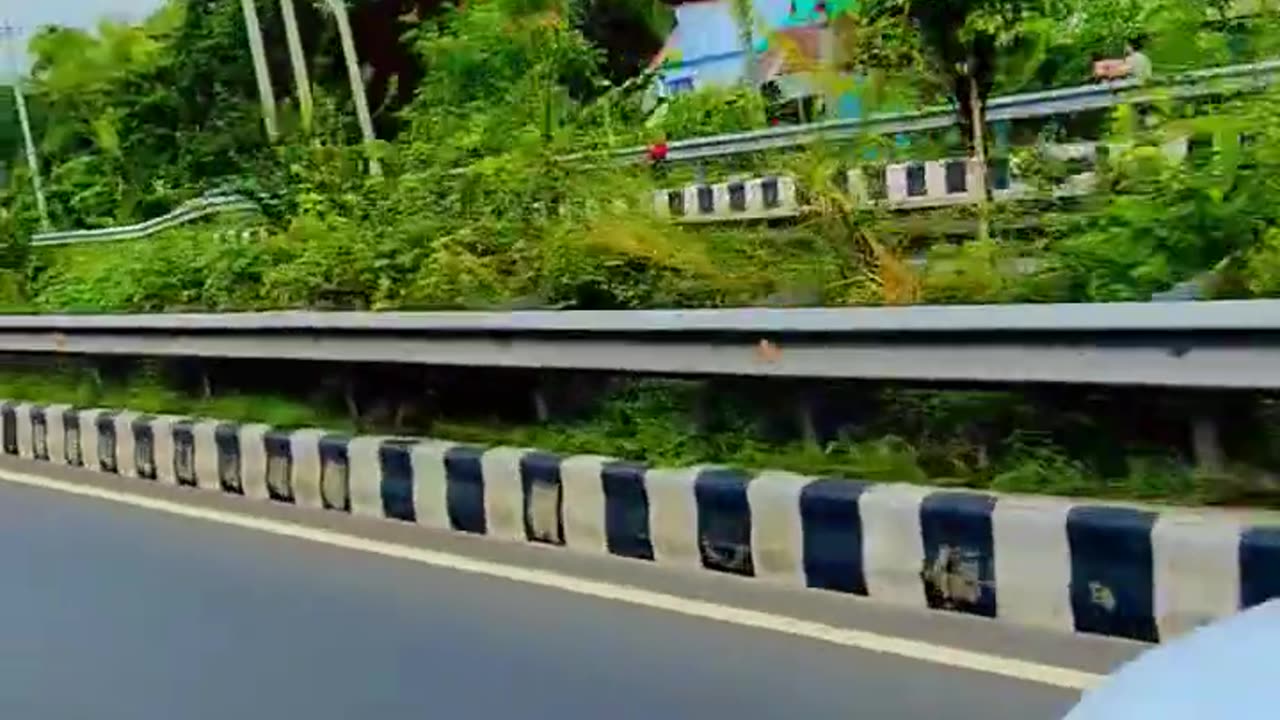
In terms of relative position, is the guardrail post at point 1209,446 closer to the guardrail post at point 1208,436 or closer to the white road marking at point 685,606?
the guardrail post at point 1208,436

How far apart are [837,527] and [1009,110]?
7923 mm

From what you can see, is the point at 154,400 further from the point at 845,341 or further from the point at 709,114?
the point at 709,114

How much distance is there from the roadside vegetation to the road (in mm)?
712

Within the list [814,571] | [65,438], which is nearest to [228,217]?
[65,438]

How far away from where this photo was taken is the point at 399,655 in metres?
5.84

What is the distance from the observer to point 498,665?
560 cm

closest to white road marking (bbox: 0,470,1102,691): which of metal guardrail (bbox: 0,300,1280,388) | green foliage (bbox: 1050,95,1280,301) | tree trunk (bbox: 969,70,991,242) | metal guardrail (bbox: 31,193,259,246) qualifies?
metal guardrail (bbox: 0,300,1280,388)

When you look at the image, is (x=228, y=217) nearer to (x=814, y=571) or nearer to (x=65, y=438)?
(x=65, y=438)

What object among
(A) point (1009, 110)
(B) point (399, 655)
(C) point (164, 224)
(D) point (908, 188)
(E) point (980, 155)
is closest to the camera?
(B) point (399, 655)

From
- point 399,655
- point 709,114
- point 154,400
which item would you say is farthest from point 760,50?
point 399,655

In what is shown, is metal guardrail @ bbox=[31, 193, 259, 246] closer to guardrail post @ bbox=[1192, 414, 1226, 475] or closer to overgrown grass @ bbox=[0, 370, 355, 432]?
overgrown grass @ bbox=[0, 370, 355, 432]

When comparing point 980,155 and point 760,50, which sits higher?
point 760,50

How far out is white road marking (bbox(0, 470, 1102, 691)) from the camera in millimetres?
5020

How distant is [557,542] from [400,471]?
113cm
